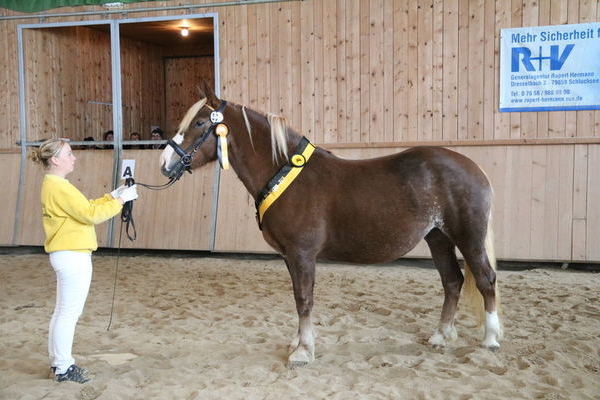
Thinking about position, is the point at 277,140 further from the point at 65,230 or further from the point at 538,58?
the point at 538,58

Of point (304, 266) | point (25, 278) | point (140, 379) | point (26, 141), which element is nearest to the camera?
point (140, 379)

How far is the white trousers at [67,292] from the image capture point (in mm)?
2865

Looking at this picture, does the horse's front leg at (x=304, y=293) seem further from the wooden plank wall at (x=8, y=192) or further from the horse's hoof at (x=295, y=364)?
the wooden plank wall at (x=8, y=192)

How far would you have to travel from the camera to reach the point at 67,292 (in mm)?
2871

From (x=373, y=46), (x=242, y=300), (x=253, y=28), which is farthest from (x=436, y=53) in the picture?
(x=242, y=300)

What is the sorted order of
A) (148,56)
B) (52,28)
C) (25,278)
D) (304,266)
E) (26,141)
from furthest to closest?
1. (148,56)
2. (52,28)
3. (26,141)
4. (25,278)
5. (304,266)

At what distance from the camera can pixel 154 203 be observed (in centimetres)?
727

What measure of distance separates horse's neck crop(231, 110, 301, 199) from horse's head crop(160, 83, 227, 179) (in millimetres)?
162

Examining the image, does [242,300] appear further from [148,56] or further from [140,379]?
[148,56]

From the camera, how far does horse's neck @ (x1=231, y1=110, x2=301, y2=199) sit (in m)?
3.49

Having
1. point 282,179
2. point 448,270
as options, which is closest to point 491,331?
point 448,270

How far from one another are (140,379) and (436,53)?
16.5 ft

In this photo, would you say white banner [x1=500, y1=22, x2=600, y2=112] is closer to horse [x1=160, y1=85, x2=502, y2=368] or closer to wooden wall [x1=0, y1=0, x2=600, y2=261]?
wooden wall [x1=0, y1=0, x2=600, y2=261]

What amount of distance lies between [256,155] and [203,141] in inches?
13.4
